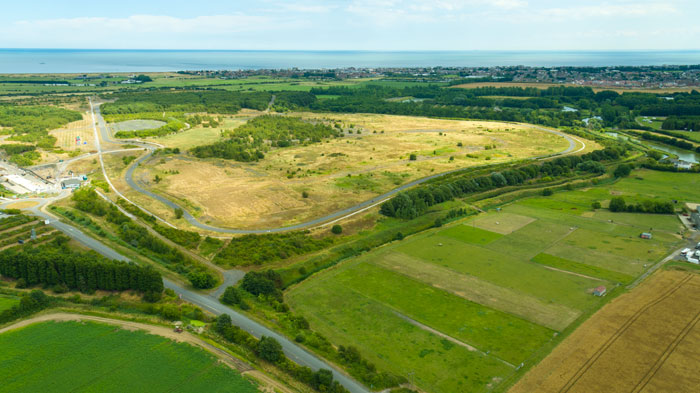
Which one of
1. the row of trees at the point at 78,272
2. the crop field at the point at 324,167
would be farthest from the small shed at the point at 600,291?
the row of trees at the point at 78,272

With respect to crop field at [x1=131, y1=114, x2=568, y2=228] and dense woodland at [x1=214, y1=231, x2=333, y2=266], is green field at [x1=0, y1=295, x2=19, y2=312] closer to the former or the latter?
dense woodland at [x1=214, y1=231, x2=333, y2=266]

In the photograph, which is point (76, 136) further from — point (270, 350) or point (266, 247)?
point (270, 350)

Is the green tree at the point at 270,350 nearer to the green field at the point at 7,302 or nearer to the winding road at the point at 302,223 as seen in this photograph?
the green field at the point at 7,302

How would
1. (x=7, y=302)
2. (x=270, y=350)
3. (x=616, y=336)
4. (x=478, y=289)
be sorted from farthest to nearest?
(x=478, y=289), (x=7, y=302), (x=616, y=336), (x=270, y=350)

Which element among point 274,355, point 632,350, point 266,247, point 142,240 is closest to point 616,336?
point 632,350

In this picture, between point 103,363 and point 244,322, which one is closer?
point 103,363

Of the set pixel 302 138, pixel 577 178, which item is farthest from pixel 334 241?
pixel 302 138

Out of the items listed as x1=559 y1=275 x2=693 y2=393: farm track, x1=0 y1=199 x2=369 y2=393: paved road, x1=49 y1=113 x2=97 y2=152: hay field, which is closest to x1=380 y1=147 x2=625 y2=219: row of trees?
x1=0 y1=199 x2=369 y2=393: paved road
